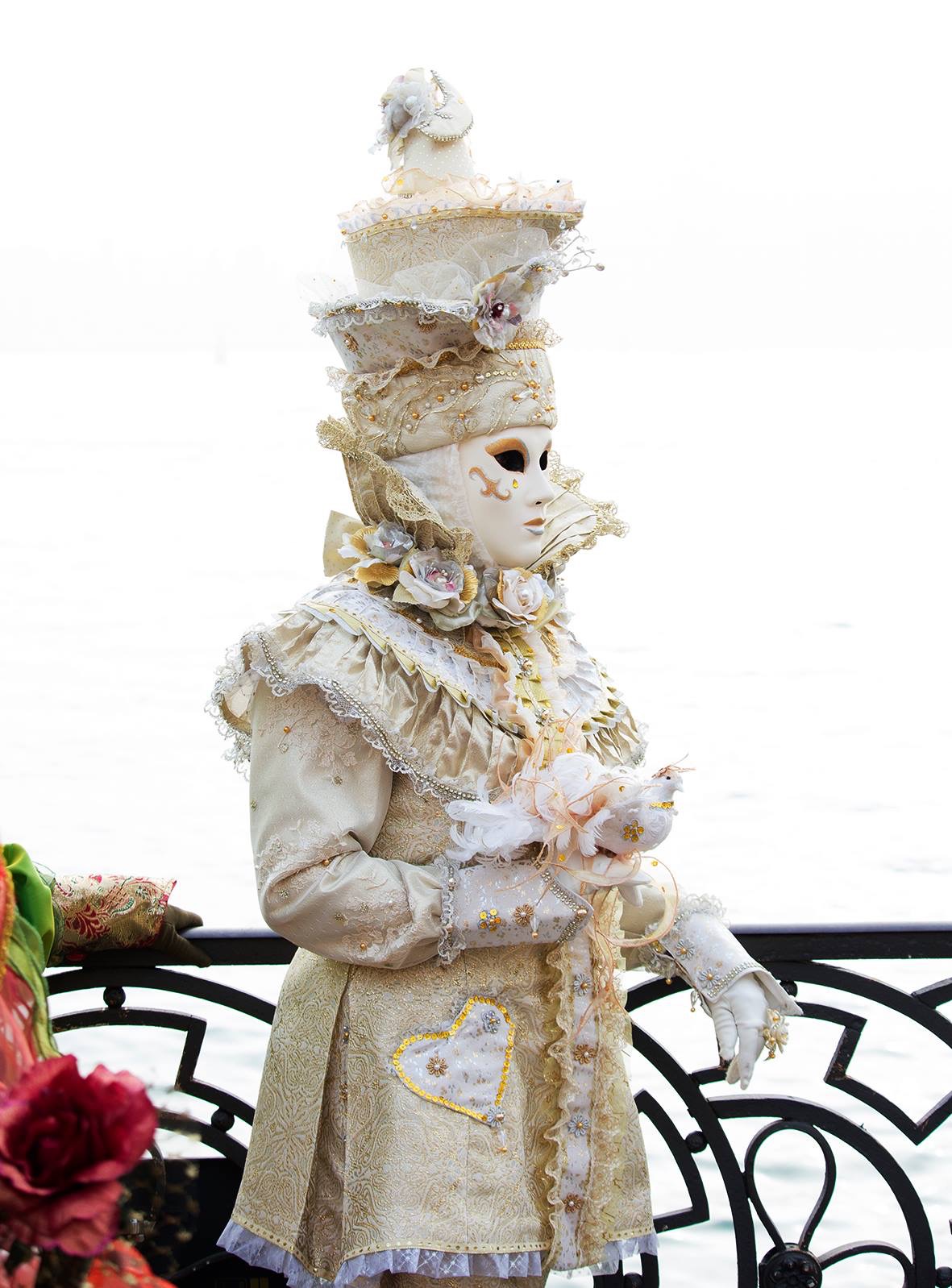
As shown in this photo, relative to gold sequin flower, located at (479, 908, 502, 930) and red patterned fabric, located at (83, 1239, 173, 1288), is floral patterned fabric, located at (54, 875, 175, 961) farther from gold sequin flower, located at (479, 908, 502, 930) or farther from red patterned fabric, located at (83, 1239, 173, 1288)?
red patterned fabric, located at (83, 1239, 173, 1288)

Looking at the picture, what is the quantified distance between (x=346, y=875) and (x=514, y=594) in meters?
0.42

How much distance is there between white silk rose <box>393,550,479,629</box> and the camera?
5.99 ft

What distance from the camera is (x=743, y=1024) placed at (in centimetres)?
184

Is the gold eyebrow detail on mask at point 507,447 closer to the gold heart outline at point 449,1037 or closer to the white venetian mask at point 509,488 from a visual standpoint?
the white venetian mask at point 509,488

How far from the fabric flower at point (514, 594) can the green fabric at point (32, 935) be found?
711 mm

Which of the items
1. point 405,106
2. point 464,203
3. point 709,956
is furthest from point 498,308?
point 709,956

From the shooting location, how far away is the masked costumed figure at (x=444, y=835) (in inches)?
67.6

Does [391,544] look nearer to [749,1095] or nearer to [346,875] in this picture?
[346,875]

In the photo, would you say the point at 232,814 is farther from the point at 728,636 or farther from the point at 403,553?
the point at 403,553

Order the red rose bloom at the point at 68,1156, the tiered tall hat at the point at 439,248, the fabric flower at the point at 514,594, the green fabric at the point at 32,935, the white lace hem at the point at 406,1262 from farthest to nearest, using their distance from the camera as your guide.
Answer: the fabric flower at the point at 514,594 < the tiered tall hat at the point at 439,248 < the white lace hem at the point at 406,1262 < the green fabric at the point at 32,935 < the red rose bloom at the point at 68,1156

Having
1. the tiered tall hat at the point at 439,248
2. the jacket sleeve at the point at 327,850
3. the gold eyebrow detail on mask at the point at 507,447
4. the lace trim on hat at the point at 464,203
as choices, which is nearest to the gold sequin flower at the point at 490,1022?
the jacket sleeve at the point at 327,850

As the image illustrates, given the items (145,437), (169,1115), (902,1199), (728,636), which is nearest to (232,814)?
(728,636)

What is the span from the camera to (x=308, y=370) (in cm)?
2214

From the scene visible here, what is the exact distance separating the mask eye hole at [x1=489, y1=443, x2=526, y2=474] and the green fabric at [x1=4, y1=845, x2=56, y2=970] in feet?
2.52
